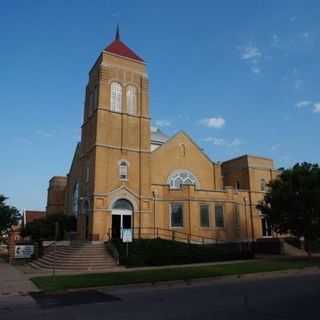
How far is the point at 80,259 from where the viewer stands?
2402 centimetres

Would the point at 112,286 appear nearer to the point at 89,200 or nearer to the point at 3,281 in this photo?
the point at 3,281

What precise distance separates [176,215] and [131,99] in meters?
12.0

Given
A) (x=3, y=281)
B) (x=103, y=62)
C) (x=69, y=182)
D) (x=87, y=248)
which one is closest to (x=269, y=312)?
(x=3, y=281)

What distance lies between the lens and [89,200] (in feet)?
106

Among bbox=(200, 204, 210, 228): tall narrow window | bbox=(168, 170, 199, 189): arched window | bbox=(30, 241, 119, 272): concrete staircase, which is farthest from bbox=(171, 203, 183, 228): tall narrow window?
bbox=(30, 241, 119, 272): concrete staircase

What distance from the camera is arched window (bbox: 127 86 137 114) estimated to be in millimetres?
35375

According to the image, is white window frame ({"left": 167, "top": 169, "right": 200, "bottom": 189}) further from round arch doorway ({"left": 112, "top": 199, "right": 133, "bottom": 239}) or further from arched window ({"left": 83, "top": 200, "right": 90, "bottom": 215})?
arched window ({"left": 83, "top": 200, "right": 90, "bottom": 215})

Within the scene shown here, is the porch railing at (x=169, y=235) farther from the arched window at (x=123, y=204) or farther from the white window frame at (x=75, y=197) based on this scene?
the white window frame at (x=75, y=197)

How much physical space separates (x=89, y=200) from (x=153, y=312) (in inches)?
928

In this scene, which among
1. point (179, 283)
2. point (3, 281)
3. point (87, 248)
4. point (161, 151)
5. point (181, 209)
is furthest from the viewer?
point (161, 151)

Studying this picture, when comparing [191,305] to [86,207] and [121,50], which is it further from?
[121,50]

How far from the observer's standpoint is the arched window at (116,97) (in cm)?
3469

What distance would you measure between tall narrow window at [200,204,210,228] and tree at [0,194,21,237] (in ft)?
55.3

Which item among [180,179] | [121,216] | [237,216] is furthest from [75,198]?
[237,216]
